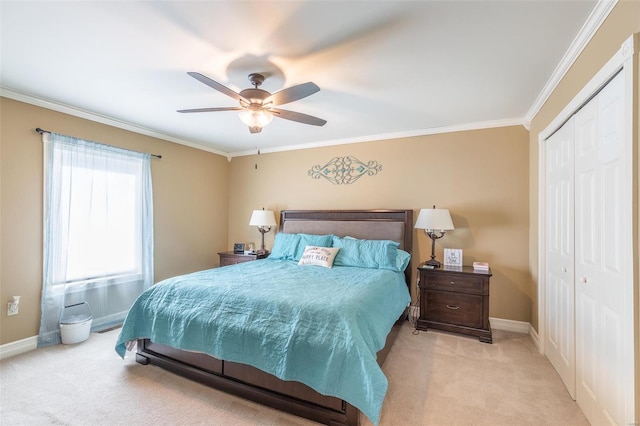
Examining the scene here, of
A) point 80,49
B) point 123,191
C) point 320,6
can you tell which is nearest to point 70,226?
point 123,191

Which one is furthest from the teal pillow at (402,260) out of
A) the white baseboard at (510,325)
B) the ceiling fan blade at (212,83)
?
the ceiling fan blade at (212,83)

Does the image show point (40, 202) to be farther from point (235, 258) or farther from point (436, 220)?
point (436, 220)

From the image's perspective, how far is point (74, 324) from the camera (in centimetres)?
297

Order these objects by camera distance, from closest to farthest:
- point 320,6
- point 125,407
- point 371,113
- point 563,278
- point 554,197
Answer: point 320,6
point 125,407
point 563,278
point 554,197
point 371,113

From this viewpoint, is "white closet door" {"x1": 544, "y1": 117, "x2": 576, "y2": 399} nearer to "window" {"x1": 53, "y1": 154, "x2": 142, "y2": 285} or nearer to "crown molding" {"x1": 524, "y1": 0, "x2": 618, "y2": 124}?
"crown molding" {"x1": 524, "y1": 0, "x2": 618, "y2": 124}

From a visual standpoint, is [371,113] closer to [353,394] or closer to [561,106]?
[561,106]

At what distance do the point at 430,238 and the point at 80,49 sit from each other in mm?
3978

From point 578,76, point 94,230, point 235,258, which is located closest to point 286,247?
point 235,258

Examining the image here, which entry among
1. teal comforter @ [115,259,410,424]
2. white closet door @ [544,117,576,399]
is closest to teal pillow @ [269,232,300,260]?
teal comforter @ [115,259,410,424]

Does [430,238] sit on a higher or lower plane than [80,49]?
lower

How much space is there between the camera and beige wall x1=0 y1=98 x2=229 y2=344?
2.75m

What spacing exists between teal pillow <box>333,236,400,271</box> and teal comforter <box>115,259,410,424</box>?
0.51 meters

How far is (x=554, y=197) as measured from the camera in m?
2.57

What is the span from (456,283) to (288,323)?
2236 mm
